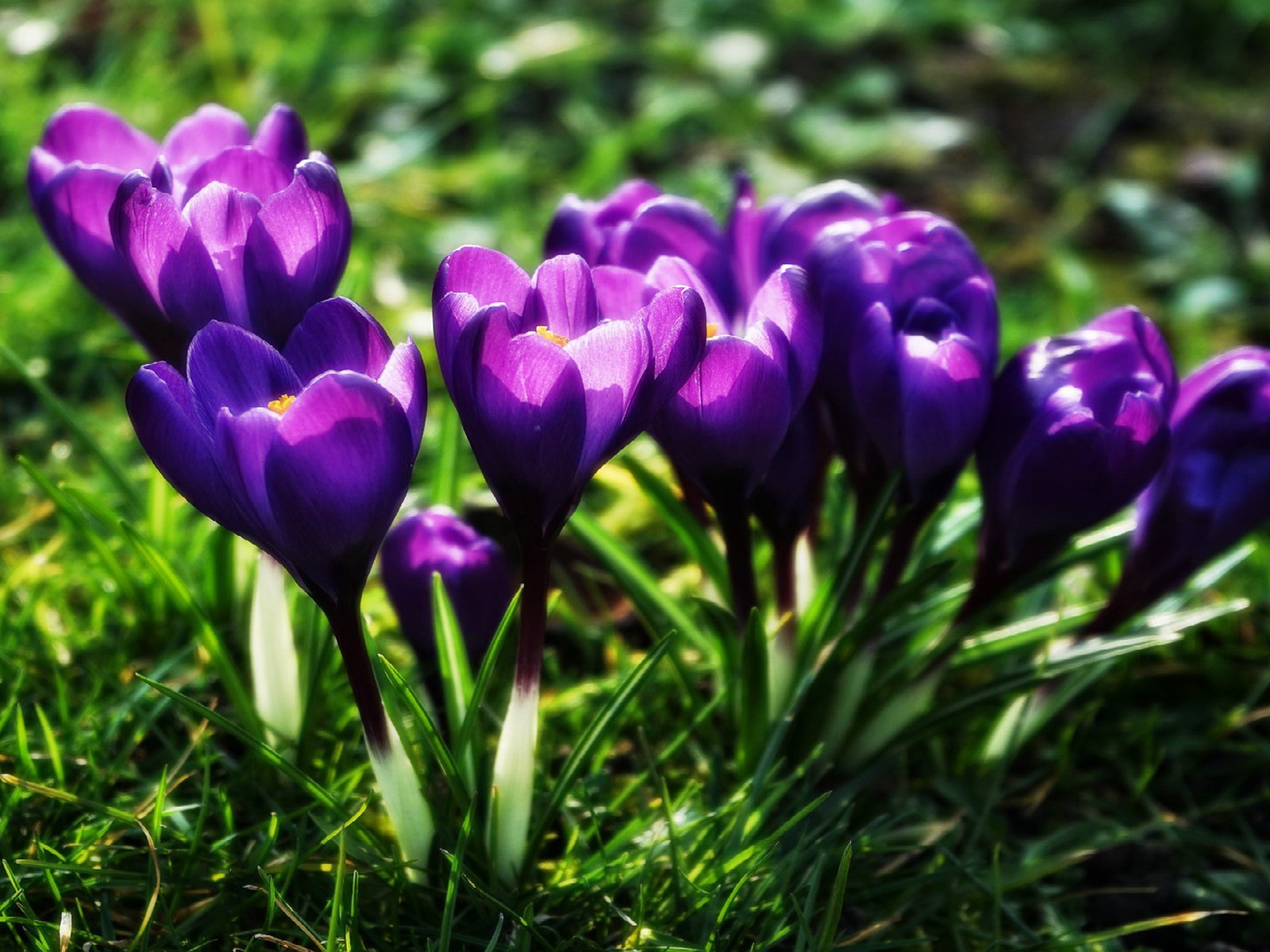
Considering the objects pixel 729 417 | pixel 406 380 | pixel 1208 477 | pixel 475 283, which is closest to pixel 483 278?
pixel 475 283

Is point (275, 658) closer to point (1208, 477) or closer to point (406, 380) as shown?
point (406, 380)

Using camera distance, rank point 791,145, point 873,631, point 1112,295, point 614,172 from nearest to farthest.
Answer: point 873,631
point 1112,295
point 614,172
point 791,145

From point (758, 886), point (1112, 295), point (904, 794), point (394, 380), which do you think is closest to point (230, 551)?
point (394, 380)

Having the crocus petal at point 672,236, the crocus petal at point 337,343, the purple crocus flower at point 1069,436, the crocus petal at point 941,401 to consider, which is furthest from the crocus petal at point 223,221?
the purple crocus flower at point 1069,436

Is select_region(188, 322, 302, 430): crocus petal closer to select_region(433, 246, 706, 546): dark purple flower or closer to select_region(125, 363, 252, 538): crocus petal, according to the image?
select_region(125, 363, 252, 538): crocus petal

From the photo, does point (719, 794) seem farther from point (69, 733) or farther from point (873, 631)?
point (69, 733)

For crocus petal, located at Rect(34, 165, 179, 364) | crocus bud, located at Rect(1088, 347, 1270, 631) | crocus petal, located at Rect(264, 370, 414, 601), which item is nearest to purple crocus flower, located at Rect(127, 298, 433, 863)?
crocus petal, located at Rect(264, 370, 414, 601)
